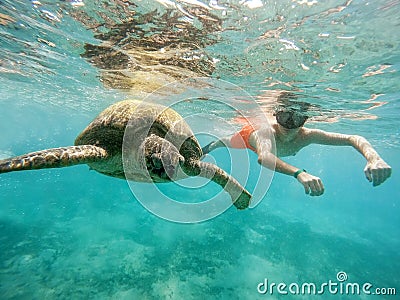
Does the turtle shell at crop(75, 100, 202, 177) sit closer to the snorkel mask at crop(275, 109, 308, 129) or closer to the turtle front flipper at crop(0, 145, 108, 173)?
the turtle front flipper at crop(0, 145, 108, 173)

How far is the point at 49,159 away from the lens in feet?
12.6

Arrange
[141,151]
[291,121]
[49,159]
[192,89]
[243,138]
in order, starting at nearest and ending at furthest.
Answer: [49,159], [141,151], [291,121], [243,138], [192,89]

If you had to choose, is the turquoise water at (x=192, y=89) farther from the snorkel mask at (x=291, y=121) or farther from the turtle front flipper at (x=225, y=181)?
the snorkel mask at (x=291, y=121)

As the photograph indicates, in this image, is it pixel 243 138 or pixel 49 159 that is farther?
pixel 243 138

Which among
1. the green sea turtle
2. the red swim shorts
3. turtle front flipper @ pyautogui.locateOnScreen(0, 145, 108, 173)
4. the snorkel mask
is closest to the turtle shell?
the green sea turtle

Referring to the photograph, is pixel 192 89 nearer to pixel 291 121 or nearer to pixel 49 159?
pixel 291 121

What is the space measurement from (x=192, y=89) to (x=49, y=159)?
11.9 meters

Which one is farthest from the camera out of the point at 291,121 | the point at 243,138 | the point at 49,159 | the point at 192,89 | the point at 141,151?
the point at 192,89

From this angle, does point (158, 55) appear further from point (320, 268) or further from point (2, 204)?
point (2, 204)

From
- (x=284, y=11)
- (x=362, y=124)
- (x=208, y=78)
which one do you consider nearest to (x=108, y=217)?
(x=208, y=78)

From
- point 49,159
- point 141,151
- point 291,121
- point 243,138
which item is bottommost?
point 49,159

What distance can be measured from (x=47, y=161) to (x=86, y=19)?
6.10 meters

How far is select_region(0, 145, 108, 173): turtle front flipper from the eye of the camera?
352cm

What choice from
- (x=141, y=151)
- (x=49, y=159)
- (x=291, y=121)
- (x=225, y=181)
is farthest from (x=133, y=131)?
(x=291, y=121)
